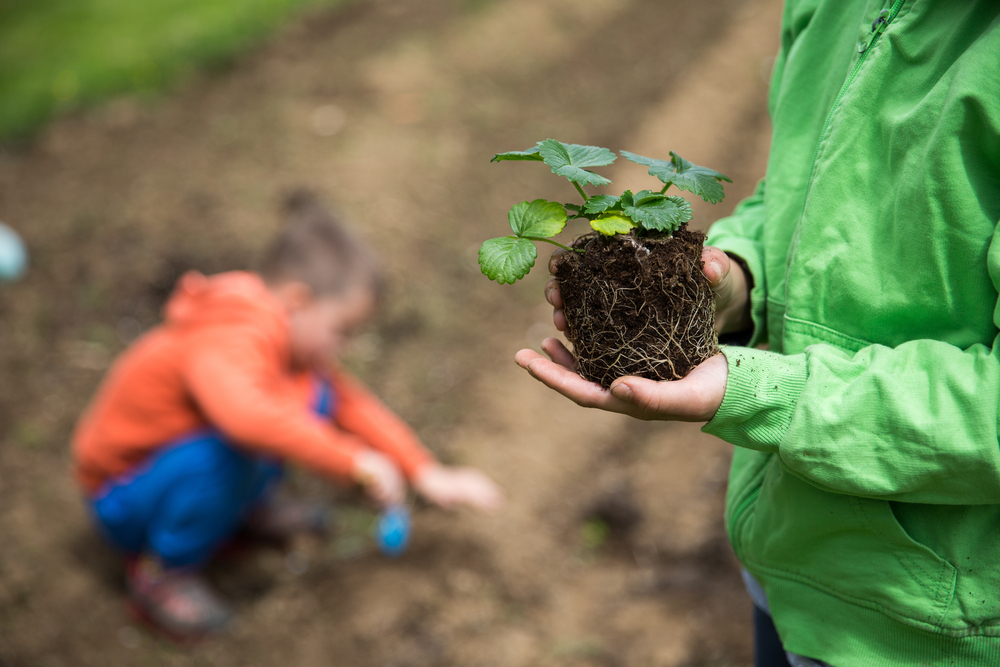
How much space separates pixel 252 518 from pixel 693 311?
2.62 metres

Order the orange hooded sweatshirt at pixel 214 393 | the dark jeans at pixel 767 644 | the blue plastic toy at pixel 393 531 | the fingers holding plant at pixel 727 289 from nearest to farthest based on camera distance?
the fingers holding plant at pixel 727 289
the dark jeans at pixel 767 644
the orange hooded sweatshirt at pixel 214 393
the blue plastic toy at pixel 393 531

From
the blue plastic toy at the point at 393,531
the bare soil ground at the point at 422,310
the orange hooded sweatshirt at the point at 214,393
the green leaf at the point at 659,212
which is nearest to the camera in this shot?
the green leaf at the point at 659,212

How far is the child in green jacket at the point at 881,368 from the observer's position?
1065 mm

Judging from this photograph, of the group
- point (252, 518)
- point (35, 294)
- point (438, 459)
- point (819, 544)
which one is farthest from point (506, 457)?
point (35, 294)

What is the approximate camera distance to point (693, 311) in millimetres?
1302

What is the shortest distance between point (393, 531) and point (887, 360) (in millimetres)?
2273

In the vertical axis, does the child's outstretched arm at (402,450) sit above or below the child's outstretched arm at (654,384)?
below

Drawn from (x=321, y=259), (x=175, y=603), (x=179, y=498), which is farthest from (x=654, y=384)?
(x=175, y=603)

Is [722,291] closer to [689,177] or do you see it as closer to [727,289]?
[727,289]

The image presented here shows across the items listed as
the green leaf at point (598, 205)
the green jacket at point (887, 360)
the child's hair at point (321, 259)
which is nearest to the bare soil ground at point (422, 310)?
the child's hair at point (321, 259)

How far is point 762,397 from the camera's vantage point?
1.14m

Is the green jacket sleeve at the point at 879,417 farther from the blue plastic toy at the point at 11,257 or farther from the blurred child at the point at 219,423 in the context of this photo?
the blue plastic toy at the point at 11,257

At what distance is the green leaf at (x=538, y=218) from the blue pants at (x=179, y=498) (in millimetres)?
1931

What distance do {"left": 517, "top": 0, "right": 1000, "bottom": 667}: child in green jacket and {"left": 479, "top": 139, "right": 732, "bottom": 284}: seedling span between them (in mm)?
148
